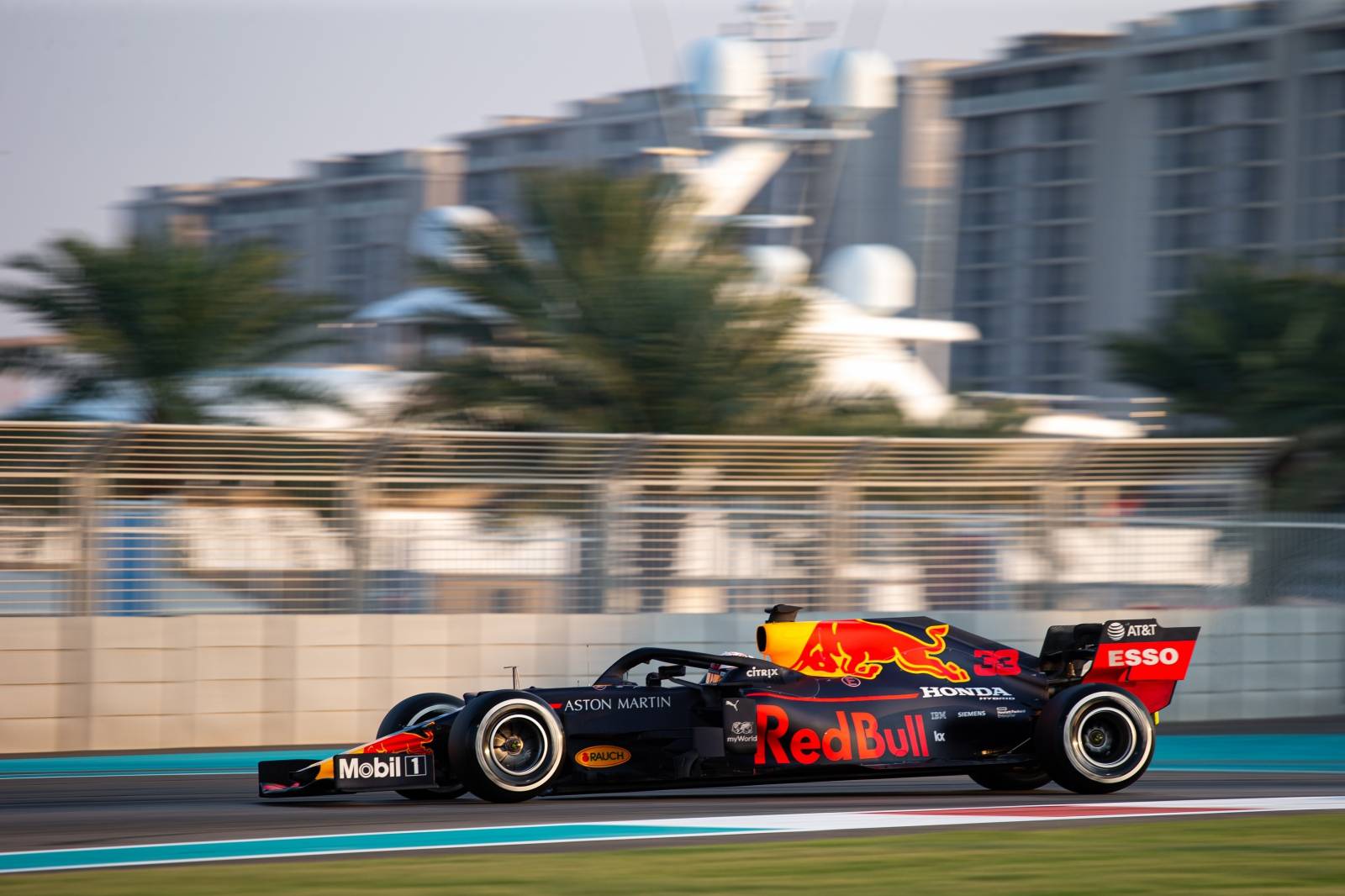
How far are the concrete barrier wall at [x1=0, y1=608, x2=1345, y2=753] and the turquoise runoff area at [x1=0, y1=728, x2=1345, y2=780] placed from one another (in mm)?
330

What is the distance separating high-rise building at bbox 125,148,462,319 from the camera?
9419 cm

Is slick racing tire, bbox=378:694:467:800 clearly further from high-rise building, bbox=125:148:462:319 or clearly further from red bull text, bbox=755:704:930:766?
high-rise building, bbox=125:148:462:319

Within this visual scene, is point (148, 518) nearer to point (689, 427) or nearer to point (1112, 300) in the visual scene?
point (689, 427)

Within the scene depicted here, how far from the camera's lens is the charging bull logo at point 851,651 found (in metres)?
9.10

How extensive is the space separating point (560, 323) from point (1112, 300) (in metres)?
47.1

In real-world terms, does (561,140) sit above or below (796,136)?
above

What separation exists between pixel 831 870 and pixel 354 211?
93364 millimetres

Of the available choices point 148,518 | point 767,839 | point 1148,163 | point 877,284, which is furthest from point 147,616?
point 1148,163

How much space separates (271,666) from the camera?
13047 mm

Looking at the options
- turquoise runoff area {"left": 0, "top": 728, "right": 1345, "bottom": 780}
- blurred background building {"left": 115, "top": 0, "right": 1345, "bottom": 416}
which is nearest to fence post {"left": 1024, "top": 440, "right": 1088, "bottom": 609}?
turquoise runoff area {"left": 0, "top": 728, "right": 1345, "bottom": 780}

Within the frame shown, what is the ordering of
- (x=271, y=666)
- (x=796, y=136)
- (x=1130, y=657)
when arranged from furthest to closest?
(x=796, y=136) < (x=271, y=666) < (x=1130, y=657)

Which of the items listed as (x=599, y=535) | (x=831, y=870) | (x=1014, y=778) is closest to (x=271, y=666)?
(x=599, y=535)

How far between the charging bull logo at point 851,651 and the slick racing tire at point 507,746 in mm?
1307

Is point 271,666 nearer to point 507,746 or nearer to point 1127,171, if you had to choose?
point 507,746
